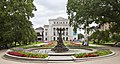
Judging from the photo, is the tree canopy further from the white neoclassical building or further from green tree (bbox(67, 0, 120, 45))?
the white neoclassical building

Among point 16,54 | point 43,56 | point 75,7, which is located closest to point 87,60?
point 43,56

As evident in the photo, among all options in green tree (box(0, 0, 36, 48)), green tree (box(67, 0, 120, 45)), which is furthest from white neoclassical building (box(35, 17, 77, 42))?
green tree (box(0, 0, 36, 48))

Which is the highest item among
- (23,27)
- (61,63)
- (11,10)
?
(11,10)

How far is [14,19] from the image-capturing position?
113 ft

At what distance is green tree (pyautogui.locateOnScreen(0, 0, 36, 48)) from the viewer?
3325 centimetres

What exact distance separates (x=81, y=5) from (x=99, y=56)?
19884 mm

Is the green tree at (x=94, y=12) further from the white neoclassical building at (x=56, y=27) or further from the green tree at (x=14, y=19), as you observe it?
the white neoclassical building at (x=56, y=27)

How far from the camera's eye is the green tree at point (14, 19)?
33.2 metres

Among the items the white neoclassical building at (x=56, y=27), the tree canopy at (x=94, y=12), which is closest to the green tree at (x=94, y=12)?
the tree canopy at (x=94, y=12)

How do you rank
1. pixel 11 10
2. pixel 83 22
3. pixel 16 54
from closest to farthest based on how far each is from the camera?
pixel 16 54 → pixel 11 10 → pixel 83 22

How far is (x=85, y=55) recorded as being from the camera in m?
18.3

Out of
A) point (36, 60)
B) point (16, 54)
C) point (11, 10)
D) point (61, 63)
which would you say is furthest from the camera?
point (11, 10)

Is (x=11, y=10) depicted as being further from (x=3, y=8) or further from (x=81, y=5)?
(x=81, y=5)

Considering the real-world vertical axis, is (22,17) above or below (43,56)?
above
